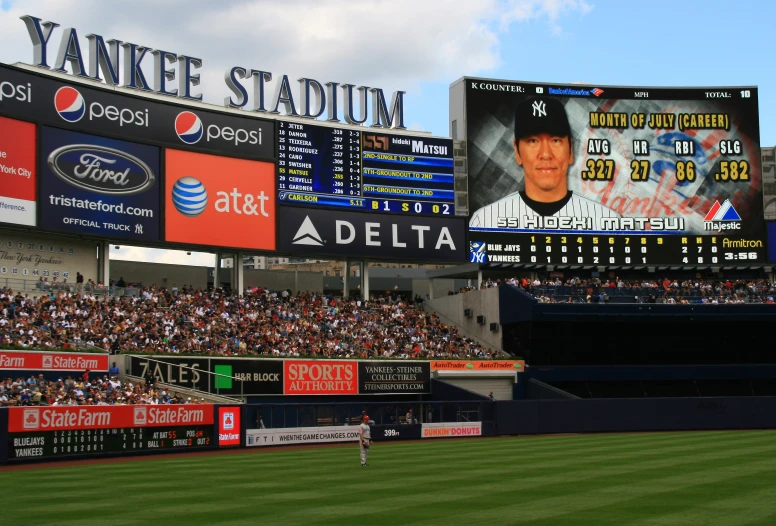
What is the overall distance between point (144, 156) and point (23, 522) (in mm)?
31800

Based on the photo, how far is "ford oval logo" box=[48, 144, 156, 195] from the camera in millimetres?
41906

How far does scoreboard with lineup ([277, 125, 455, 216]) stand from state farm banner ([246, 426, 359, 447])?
594 inches

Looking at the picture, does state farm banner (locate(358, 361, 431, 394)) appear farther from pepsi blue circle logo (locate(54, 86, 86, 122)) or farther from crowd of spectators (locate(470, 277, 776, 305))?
pepsi blue circle logo (locate(54, 86, 86, 122))

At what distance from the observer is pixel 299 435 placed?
125ft

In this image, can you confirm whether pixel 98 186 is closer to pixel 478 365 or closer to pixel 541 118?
pixel 478 365

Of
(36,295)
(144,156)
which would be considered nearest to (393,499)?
(36,295)

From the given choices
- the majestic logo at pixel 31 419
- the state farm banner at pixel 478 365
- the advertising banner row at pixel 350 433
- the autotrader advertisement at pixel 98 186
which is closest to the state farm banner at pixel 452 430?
the advertising banner row at pixel 350 433

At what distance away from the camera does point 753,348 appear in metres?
56.5

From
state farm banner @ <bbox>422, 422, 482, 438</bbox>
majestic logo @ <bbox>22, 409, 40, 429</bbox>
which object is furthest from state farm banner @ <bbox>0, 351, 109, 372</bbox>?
state farm banner @ <bbox>422, 422, 482, 438</bbox>

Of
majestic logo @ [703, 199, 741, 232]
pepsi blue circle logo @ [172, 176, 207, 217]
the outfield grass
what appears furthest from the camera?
majestic logo @ [703, 199, 741, 232]

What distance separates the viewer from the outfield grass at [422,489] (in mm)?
15539

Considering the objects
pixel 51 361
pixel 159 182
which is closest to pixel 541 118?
pixel 159 182

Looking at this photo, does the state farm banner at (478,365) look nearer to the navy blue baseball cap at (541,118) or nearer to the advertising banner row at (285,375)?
the advertising banner row at (285,375)

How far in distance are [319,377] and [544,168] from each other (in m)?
20.1
